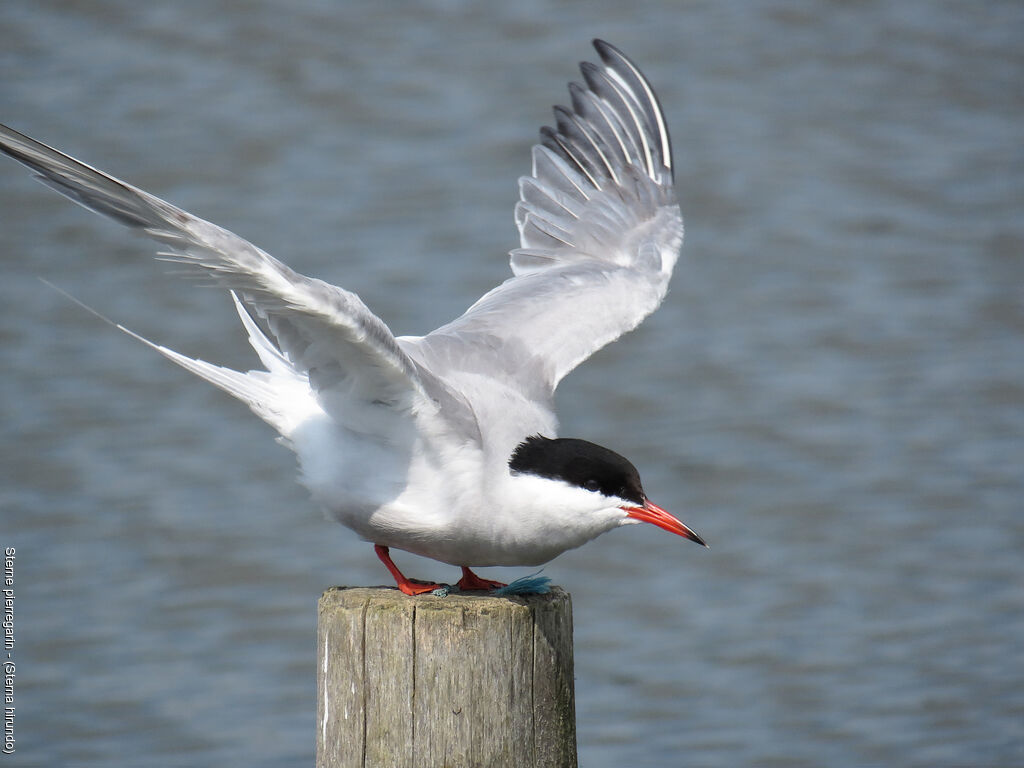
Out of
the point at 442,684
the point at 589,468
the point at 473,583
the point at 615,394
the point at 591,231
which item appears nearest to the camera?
the point at 442,684

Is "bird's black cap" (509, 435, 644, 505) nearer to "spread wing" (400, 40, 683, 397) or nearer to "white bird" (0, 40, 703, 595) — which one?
"white bird" (0, 40, 703, 595)

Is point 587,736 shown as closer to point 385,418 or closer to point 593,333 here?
point 593,333

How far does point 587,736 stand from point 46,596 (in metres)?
2.69

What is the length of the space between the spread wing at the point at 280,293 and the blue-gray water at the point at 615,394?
281 cm

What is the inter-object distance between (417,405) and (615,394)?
17.4ft

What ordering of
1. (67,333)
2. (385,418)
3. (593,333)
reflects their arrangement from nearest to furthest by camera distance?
(385,418) < (593,333) < (67,333)

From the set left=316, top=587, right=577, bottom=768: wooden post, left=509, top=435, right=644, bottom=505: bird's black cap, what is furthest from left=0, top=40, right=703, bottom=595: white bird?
left=316, top=587, right=577, bottom=768: wooden post

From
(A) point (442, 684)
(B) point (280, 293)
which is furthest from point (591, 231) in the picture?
(A) point (442, 684)

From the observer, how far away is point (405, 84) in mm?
12453

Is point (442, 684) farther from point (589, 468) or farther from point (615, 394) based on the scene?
point (615, 394)

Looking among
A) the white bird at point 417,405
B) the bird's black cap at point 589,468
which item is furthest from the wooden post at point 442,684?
the bird's black cap at point 589,468

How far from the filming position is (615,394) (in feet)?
29.3

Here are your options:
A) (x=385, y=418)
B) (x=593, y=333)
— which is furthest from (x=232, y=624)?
(x=385, y=418)

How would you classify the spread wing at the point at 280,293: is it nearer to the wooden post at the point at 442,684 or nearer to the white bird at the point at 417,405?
the white bird at the point at 417,405
